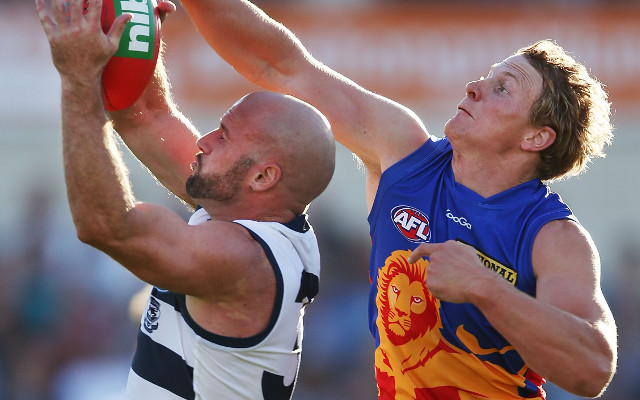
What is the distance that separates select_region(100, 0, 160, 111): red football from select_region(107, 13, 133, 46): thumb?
8 cm

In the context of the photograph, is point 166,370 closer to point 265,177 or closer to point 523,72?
point 265,177

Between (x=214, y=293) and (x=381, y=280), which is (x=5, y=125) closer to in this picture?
(x=381, y=280)

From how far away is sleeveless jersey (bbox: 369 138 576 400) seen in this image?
158 inches

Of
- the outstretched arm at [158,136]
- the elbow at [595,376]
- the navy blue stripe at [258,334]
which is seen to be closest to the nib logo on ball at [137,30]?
the outstretched arm at [158,136]

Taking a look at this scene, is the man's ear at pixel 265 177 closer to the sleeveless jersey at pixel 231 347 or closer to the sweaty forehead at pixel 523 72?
the sleeveless jersey at pixel 231 347

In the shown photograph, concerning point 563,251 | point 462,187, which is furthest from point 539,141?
point 563,251

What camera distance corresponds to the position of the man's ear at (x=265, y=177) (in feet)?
11.3

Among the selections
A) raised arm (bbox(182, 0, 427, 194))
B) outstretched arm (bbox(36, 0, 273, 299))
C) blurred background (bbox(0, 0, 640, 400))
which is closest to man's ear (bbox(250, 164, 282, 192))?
outstretched arm (bbox(36, 0, 273, 299))

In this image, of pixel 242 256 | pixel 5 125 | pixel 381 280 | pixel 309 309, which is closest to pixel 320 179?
pixel 242 256

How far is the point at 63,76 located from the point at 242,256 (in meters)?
0.86

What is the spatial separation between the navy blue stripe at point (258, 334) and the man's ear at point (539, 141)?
1.52 metres

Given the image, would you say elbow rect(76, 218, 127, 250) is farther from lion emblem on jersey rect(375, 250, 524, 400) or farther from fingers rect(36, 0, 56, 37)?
lion emblem on jersey rect(375, 250, 524, 400)

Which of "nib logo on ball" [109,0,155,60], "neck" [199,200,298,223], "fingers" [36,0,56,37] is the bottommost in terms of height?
"neck" [199,200,298,223]

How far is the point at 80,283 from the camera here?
32.1 ft
